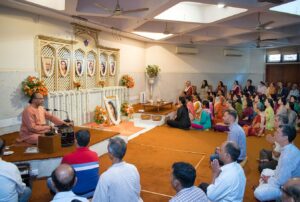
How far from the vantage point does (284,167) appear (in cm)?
277

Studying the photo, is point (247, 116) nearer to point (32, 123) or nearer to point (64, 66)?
point (64, 66)

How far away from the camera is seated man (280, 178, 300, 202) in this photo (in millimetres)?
1556

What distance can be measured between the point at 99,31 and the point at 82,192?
680 centimetres

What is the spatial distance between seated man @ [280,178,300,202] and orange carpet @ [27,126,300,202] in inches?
84.0

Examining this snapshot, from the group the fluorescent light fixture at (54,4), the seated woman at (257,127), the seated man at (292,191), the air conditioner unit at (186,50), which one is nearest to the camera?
the seated man at (292,191)

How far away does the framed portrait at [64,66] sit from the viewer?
714 centimetres

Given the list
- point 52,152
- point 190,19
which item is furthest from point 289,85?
point 52,152

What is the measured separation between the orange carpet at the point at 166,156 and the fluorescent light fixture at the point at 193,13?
10.6 ft

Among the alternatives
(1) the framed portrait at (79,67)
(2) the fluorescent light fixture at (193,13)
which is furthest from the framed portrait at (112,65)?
(2) the fluorescent light fixture at (193,13)

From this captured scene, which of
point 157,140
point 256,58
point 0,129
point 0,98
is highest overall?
point 256,58

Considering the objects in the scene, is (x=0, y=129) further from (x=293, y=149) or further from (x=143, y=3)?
(x=293, y=149)

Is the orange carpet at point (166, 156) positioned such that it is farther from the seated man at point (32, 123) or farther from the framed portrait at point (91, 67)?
the framed portrait at point (91, 67)

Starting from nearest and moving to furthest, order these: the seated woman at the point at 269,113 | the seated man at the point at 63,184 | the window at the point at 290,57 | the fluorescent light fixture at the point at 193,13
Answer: the seated man at the point at 63,184, the fluorescent light fixture at the point at 193,13, the seated woman at the point at 269,113, the window at the point at 290,57

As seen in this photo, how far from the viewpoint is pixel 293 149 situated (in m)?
2.81
